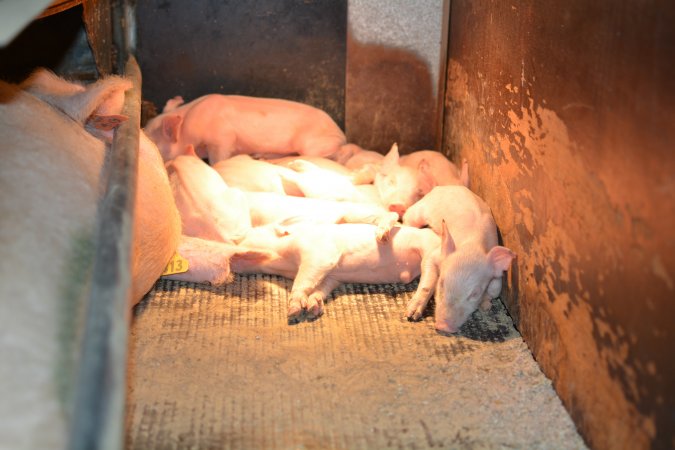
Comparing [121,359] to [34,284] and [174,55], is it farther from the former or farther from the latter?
[174,55]

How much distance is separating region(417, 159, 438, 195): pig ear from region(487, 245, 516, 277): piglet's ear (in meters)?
1.02

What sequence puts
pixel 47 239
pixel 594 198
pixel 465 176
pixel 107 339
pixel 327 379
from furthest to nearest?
pixel 465 176
pixel 327 379
pixel 594 198
pixel 47 239
pixel 107 339

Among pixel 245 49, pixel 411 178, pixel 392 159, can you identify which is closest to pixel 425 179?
pixel 411 178

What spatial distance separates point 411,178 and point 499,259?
43.6 inches

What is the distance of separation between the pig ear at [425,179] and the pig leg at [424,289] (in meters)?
0.81

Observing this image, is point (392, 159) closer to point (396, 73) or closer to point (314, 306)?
point (396, 73)

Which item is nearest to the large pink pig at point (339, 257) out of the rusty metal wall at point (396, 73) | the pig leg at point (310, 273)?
the pig leg at point (310, 273)

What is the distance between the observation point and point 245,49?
515cm

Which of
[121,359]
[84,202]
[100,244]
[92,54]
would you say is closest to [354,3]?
[92,54]

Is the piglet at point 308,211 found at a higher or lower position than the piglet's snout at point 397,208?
higher

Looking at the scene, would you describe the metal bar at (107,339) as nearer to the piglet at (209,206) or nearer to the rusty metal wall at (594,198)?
the rusty metal wall at (594,198)

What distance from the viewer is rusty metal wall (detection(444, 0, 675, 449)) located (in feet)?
7.32

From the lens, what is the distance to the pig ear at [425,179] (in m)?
4.50

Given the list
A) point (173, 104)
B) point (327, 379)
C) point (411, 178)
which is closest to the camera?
point (327, 379)
